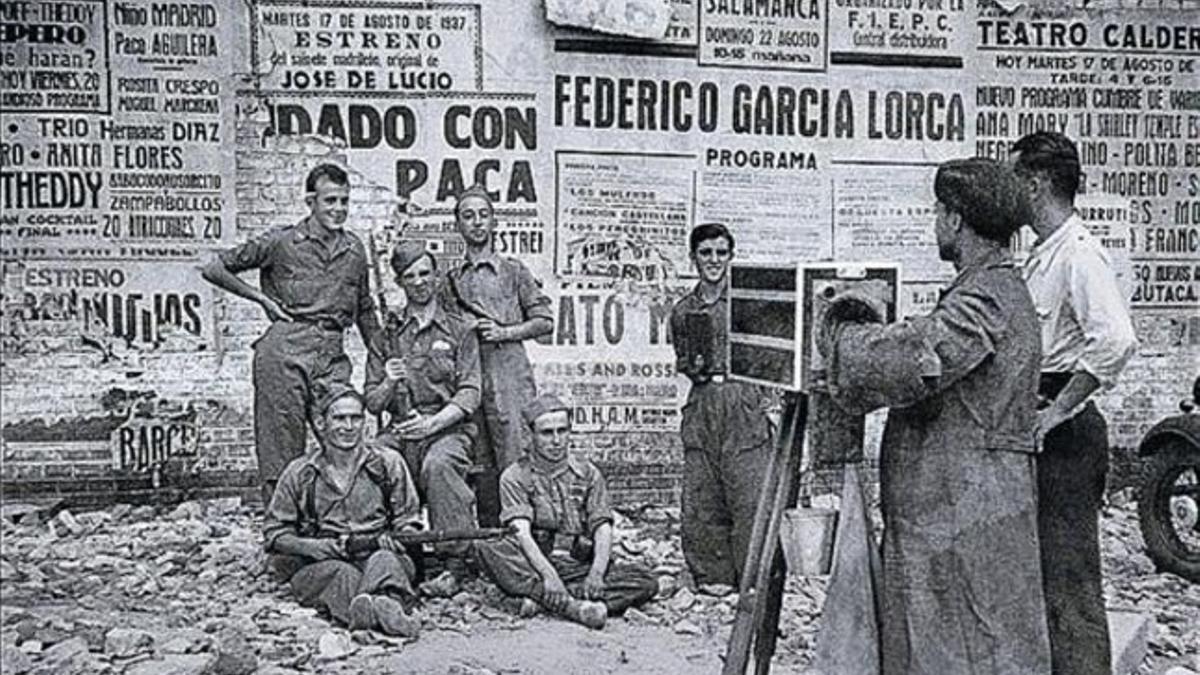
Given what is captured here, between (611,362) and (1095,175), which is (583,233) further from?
(1095,175)

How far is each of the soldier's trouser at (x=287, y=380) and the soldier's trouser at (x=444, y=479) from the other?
651 mm

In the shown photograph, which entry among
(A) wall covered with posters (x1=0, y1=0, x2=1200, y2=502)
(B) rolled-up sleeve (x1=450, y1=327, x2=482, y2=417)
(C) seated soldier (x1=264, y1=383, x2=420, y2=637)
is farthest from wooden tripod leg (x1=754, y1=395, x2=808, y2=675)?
(A) wall covered with posters (x1=0, y1=0, x2=1200, y2=502)

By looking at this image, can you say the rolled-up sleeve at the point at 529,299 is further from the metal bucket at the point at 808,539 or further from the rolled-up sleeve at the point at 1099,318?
the metal bucket at the point at 808,539

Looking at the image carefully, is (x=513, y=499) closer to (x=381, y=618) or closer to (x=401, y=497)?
(x=401, y=497)

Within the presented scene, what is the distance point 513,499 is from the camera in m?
7.01

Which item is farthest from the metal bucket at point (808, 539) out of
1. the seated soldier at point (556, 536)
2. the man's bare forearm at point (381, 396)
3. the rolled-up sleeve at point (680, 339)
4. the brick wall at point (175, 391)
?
the brick wall at point (175, 391)

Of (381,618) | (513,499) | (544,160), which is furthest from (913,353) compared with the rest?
(544,160)

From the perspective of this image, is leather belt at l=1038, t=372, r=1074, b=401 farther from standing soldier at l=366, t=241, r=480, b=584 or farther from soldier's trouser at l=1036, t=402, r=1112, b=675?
standing soldier at l=366, t=241, r=480, b=584

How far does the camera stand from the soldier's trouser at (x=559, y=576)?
6.94 meters

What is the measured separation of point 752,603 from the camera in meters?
4.56

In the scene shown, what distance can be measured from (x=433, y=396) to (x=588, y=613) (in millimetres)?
1373

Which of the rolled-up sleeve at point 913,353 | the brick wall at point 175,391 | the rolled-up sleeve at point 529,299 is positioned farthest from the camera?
the brick wall at point 175,391

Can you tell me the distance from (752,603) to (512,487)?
2619mm

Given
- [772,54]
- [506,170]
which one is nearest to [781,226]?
[772,54]
